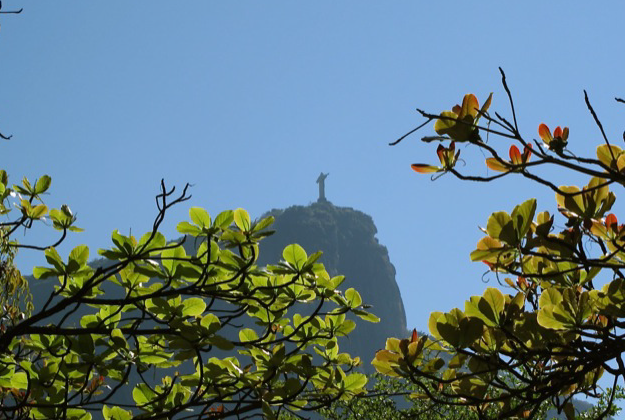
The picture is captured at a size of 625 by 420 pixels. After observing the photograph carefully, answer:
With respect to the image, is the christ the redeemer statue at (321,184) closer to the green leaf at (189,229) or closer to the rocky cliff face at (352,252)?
the rocky cliff face at (352,252)

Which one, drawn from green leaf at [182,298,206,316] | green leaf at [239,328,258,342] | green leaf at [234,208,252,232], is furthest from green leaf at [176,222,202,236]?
green leaf at [239,328,258,342]

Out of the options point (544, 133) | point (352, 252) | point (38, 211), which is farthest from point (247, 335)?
point (352, 252)

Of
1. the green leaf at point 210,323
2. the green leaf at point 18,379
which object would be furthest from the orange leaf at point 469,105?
the green leaf at point 18,379

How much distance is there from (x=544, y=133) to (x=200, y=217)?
3.53 ft

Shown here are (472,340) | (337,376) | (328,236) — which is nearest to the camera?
(472,340)

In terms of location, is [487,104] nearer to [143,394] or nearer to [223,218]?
[223,218]

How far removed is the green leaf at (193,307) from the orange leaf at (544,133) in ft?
3.87

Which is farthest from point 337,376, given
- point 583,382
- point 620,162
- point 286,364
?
point 620,162

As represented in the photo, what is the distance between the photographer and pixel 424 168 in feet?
5.92

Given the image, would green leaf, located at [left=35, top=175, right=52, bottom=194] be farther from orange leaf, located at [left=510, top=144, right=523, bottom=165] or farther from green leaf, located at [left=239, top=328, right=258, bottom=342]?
orange leaf, located at [left=510, top=144, right=523, bottom=165]

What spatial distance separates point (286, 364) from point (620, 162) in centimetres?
126

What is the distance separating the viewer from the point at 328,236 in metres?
116

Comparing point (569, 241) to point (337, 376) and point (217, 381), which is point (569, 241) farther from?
point (217, 381)

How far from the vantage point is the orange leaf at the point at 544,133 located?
1.78 m
